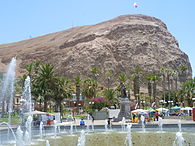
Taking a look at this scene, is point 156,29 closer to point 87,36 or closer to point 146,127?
point 87,36

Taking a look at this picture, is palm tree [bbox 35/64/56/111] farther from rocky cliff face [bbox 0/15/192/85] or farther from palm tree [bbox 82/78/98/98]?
rocky cliff face [bbox 0/15/192/85]

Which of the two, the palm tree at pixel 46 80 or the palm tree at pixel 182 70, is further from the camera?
the palm tree at pixel 182 70

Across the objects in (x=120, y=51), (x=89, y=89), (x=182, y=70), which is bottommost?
(x=89, y=89)

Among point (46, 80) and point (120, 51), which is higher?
point (120, 51)

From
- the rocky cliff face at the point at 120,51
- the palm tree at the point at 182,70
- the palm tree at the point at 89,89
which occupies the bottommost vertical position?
the palm tree at the point at 89,89

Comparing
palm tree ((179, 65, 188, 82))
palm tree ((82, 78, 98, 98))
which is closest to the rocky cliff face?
palm tree ((179, 65, 188, 82))

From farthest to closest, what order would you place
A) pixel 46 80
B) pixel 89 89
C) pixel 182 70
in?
pixel 182 70 < pixel 89 89 < pixel 46 80

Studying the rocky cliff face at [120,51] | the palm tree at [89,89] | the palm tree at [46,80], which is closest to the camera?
the palm tree at [46,80]

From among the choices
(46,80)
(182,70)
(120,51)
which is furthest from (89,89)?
(120,51)

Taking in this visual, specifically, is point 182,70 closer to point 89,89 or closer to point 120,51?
point 89,89

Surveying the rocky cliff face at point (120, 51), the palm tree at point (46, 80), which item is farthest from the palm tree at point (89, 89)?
the rocky cliff face at point (120, 51)

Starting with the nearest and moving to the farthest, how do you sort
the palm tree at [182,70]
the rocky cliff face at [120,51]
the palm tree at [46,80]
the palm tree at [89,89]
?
the palm tree at [46,80]
the palm tree at [89,89]
the palm tree at [182,70]
the rocky cliff face at [120,51]

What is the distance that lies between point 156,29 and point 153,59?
22784mm

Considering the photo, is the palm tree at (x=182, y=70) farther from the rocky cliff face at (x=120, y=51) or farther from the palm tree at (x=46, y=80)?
the palm tree at (x=46, y=80)
